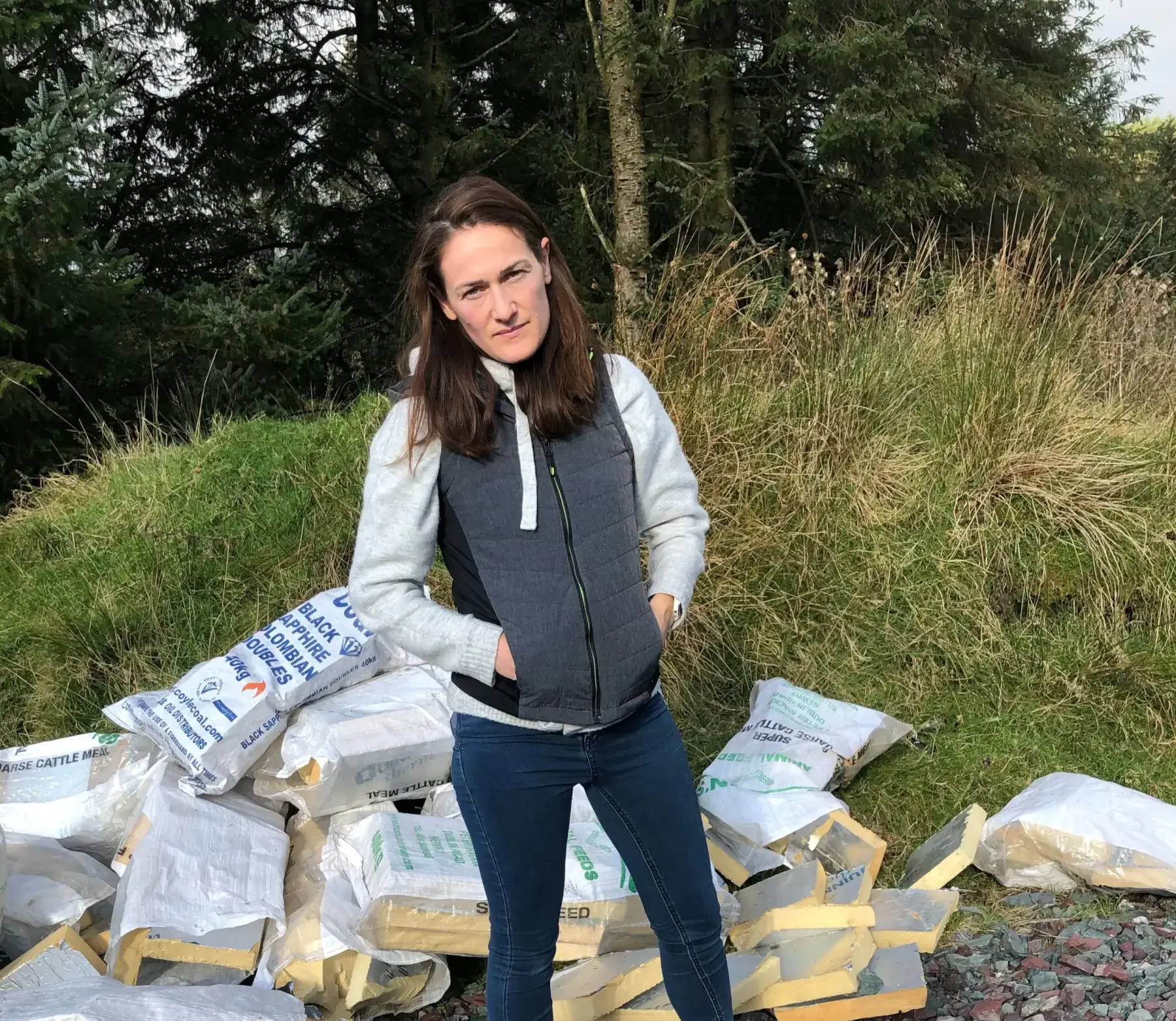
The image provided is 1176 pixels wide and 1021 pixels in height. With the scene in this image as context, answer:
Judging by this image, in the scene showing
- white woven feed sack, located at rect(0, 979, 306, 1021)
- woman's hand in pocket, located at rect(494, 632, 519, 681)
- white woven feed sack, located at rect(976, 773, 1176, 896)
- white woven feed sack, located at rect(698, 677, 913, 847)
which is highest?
woman's hand in pocket, located at rect(494, 632, 519, 681)

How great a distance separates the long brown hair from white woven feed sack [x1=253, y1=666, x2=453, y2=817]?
1462 mm

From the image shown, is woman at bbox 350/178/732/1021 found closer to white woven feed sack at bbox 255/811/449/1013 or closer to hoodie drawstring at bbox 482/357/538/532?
hoodie drawstring at bbox 482/357/538/532

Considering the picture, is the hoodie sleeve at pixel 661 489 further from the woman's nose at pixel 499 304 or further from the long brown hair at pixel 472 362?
the woman's nose at pixel 499 304

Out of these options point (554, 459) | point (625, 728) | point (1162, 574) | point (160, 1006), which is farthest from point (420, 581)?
point (1162, 574)

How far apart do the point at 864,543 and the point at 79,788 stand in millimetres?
2868

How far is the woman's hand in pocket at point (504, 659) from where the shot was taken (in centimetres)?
160

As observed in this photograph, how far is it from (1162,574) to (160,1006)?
3.55 m

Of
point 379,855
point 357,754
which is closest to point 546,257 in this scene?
point 379,855

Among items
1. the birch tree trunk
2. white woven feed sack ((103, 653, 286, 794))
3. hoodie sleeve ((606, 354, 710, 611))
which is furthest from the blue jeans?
the birch tree trunk

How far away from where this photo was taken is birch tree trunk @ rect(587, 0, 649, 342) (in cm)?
518

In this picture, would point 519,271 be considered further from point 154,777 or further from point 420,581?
point 154,777

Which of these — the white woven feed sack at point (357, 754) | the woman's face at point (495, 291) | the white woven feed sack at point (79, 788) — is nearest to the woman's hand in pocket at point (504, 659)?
the woman's face at point (495, 291)

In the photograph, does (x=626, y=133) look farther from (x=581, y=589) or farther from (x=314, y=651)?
(x=581, y=589)

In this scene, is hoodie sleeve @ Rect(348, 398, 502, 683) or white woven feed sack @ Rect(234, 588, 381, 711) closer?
hoodie sleeve @ Rect(348, 398, 502, 683)
